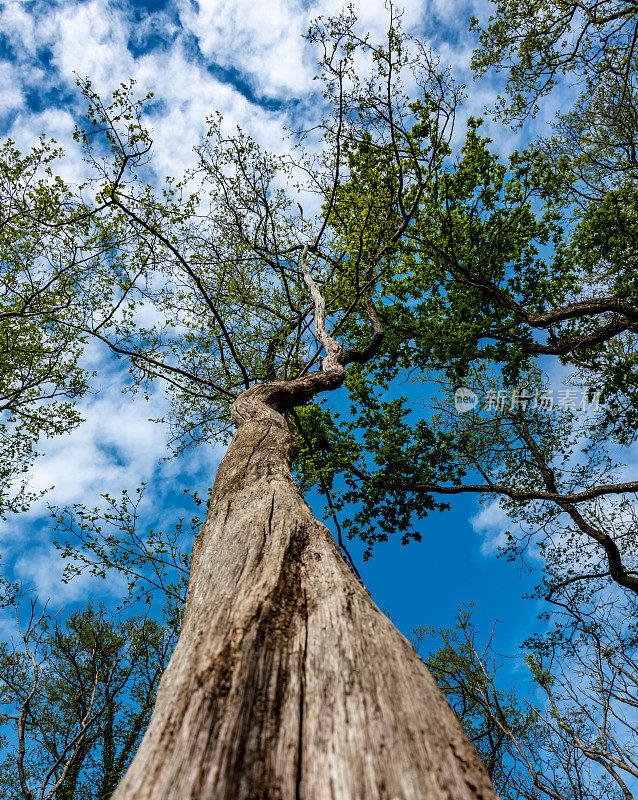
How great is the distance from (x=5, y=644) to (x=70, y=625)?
2.90m

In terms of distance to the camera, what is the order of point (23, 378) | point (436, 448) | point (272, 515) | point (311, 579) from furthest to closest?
point (23, 378), point (436, 448), point (272, 515), point (311, 579)

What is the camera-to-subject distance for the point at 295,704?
53.7 inches

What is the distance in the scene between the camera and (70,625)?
13.7 metres

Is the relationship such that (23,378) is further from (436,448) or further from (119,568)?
(436,448)

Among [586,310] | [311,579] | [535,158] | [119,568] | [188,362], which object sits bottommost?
[311,579]

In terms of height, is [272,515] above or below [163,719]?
above

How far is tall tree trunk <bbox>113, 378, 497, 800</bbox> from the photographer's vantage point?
1113mm

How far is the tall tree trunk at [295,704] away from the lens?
111 cm

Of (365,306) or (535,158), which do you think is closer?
(535,158)

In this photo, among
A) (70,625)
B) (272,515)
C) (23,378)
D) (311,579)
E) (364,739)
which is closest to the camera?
(364,739)

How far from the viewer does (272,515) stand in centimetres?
271

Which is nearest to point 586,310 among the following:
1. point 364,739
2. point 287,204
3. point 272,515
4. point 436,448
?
point 436,448

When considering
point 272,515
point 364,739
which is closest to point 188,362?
point 272,515

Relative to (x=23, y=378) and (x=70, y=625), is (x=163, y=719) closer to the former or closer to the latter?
(x=23, y=378)
